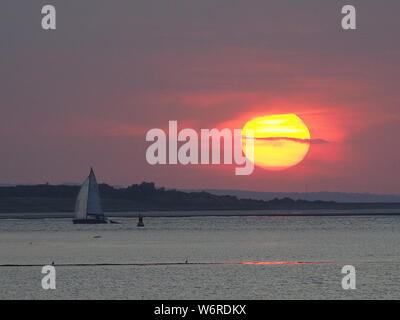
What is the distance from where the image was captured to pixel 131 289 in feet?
249

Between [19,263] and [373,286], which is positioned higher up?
[19,263]

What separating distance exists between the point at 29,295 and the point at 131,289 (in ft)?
28.2

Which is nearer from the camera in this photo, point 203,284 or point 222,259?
point 203,284
